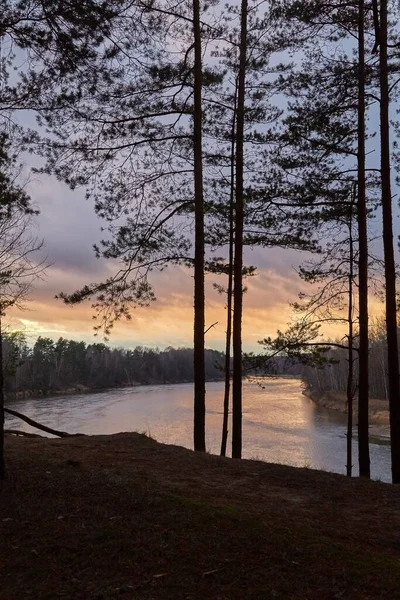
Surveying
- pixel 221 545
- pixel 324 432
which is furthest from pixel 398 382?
pixel 324 432

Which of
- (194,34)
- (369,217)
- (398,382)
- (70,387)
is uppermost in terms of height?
(194,34)

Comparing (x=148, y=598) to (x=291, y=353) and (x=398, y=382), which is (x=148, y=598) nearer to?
(x=398, y=382)

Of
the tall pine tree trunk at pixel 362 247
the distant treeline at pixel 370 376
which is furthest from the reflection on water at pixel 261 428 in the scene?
the distant treeline at pixel 370 376

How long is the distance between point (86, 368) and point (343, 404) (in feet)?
142

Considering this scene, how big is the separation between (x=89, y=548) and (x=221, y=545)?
37.9 inches

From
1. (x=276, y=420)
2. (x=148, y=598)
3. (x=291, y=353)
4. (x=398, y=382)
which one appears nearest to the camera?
(x=148, y=598)

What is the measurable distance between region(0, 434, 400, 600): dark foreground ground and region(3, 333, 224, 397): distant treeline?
40.5m

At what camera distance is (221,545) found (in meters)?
3.40

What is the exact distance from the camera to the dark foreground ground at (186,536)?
2.94 m

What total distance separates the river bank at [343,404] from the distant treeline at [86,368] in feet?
36.3

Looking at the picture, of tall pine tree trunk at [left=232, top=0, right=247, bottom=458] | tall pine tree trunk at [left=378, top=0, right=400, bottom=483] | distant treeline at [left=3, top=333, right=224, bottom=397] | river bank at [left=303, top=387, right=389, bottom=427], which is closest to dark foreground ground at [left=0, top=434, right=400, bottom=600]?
tall pine tree trunk at [left=378, top=0, right=400, bottom=483]

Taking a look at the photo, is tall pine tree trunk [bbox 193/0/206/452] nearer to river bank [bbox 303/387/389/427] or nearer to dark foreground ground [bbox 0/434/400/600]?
dark foreground ground [bbox 0/434/400/600]

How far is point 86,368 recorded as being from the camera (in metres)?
72.8

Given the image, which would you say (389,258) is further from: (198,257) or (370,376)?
(370,376)
